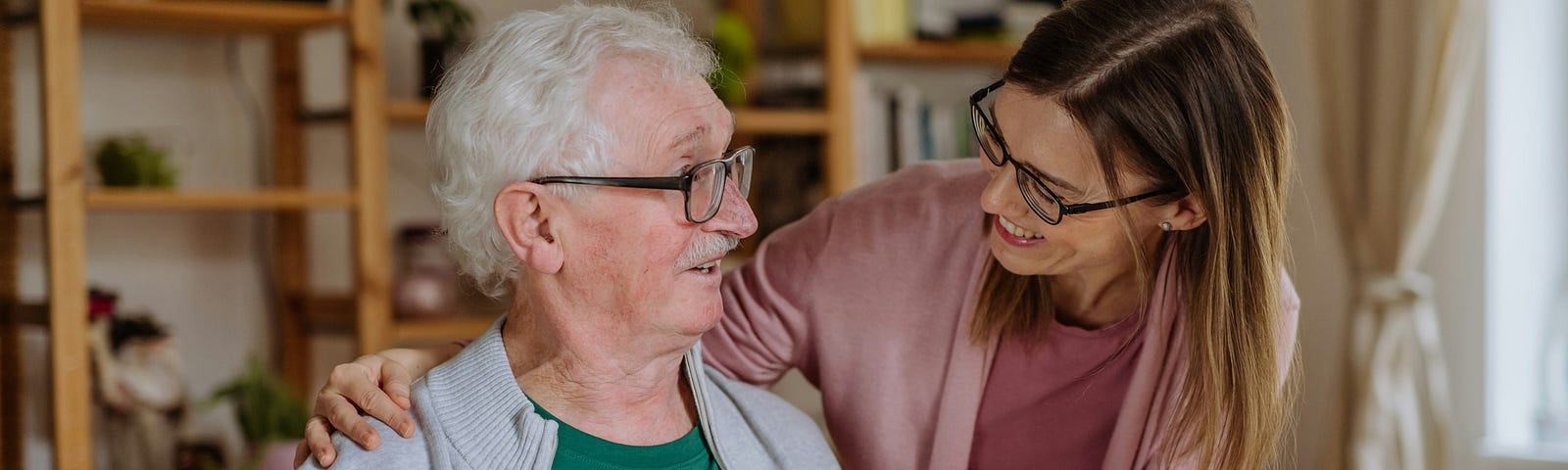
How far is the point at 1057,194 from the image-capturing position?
4.69ft

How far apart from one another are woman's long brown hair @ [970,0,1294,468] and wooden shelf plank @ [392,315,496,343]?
6.07 feet

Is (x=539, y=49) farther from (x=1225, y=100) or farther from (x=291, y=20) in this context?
(x=291, y=20)

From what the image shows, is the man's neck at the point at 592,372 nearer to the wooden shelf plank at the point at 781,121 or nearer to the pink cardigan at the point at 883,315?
the pink cardigan at the point at 883,315

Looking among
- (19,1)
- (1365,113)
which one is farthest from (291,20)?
(1365,113)

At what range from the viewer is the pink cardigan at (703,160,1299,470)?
168cm

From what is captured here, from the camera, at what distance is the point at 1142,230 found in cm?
150

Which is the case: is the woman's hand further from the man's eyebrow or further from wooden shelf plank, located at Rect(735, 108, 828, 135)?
wooden shelf plank, located at Rect(735, 108, 828, 135)

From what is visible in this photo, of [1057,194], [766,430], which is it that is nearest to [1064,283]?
[1057,194]

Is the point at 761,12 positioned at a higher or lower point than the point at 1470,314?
higher

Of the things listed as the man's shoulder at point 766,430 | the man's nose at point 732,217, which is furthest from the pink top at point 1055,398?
the man's nose at point 732,217

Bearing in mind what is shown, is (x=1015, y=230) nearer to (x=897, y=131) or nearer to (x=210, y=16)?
(x=210, y=16)

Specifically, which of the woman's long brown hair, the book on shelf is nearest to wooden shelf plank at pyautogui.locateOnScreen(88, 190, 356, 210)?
the book on shelf

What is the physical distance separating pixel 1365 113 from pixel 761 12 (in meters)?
1.63

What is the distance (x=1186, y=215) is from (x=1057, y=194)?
0.16 m
